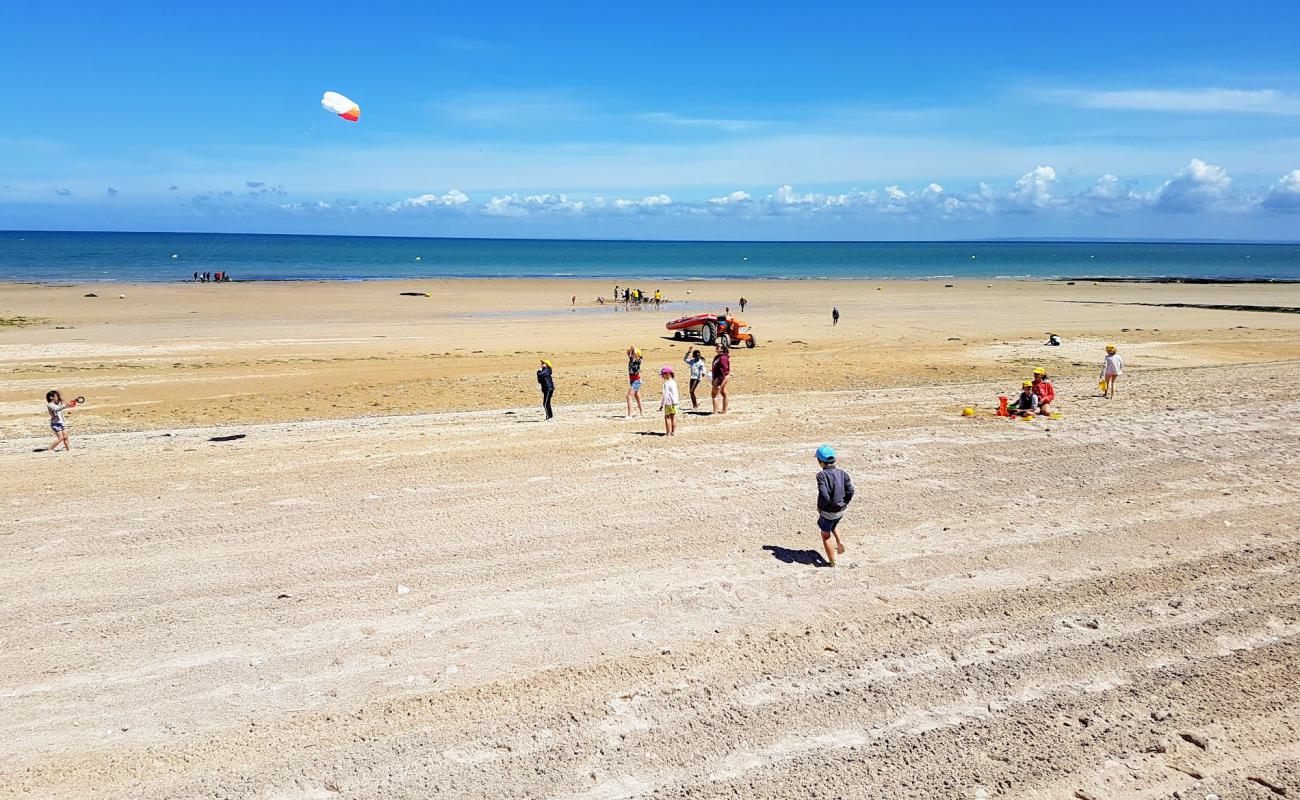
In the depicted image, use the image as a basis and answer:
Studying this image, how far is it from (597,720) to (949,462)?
377 inches

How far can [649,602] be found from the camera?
924 centimetres

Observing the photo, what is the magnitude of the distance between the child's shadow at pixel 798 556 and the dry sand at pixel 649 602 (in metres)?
0.14

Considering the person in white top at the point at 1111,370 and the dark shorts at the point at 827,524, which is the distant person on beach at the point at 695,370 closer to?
the dark shorts at the point at 827,524

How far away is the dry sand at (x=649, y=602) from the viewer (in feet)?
21.5

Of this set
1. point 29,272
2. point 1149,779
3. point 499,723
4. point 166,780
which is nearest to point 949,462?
point 1149,779

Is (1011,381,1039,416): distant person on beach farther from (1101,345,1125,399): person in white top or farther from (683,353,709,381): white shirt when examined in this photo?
(683,353,709,381): white shirt

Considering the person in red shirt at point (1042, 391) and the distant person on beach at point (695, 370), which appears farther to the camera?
the distant person on beach at point (695, 370)

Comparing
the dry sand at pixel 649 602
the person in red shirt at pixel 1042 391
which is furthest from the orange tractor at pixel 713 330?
the person in red shirt at pixel 1042 391

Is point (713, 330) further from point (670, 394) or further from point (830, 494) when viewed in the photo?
point (830, 494)

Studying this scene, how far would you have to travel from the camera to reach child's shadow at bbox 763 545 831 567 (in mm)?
10328

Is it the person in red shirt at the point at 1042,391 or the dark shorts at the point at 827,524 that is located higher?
the person in red shirt at the point at 1042,391

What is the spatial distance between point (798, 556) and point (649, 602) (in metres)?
2.21

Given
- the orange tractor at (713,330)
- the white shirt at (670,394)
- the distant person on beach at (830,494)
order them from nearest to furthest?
the distant person on beach at (830,494) → the white shirt at (670,394) → the orange tractor at (713,330)

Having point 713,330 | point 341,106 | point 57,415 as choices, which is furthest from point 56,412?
point 713,330
